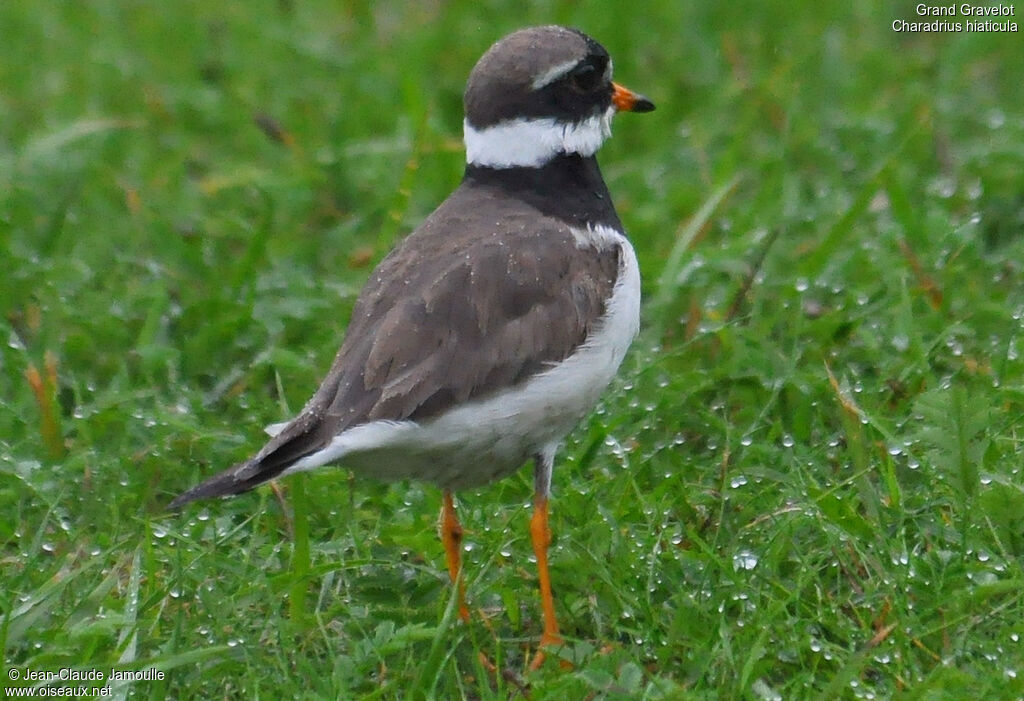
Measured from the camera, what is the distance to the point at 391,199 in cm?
756

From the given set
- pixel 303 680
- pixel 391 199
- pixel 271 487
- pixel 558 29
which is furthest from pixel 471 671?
pixel 391 199

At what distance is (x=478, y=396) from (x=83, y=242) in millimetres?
3316

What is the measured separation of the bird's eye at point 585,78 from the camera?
208 inches

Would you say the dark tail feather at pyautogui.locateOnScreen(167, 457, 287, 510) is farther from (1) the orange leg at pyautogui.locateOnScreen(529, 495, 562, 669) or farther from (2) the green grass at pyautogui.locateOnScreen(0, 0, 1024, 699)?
(1) the orange leg at pyautogui.locateOnScreen(529, 495, 562, 669)

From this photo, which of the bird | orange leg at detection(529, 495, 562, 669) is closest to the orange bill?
the bird

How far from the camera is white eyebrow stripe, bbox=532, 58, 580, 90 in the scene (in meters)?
5.20

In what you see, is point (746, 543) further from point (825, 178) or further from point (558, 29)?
point (825, 178)

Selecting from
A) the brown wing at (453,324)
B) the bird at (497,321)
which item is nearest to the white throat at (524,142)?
the bird at (497,321)

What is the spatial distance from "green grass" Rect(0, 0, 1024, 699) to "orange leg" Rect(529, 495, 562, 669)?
8 centimetres

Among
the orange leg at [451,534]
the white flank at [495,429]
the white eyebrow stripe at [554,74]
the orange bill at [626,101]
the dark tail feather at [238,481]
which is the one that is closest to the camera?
the dark tail feather at [238,481]

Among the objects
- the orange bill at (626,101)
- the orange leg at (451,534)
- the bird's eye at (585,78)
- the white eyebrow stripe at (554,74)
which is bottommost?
the orange leg at (451,534)

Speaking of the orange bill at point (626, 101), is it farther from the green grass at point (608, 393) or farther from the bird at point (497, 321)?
the green grass at point (608, 393)

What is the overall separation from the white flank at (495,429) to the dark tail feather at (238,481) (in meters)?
0.07

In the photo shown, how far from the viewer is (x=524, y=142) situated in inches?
206
